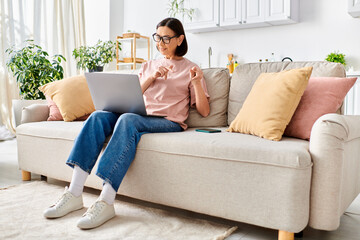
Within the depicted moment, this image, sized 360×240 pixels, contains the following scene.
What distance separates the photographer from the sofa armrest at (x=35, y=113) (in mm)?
2650

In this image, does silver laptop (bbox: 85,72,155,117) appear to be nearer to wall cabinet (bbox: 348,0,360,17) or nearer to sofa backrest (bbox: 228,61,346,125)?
sofa backrest (bbox: 228,61,346,125)

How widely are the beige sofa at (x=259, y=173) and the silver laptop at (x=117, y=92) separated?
8.2 inches

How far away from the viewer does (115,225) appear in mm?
1706

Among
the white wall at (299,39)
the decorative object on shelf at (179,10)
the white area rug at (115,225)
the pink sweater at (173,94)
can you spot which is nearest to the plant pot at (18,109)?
the white area rug at (115,225)

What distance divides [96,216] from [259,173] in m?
0.78

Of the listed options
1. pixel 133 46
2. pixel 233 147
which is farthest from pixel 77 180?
pixel 133 46

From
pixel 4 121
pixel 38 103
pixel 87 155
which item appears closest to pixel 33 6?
pixel 4 121

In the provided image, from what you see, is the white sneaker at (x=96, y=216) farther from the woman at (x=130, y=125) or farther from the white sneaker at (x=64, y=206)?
the white sneaker at (x=64, y=206)

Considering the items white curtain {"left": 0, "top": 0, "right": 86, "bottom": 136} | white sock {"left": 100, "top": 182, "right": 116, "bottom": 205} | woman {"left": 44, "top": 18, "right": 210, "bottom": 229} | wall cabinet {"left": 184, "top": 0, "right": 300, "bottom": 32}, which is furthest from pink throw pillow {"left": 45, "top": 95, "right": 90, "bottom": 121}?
white curtain {"left": 0, "top": 0, "right": 86, "bottom": 136}

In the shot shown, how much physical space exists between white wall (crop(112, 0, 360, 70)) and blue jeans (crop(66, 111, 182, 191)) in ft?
8.99

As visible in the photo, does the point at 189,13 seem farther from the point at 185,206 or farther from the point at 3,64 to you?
the point at 185,206

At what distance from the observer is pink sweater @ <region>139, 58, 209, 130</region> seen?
6.86ft

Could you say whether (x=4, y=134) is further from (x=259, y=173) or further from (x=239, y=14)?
(x=259, y=173)

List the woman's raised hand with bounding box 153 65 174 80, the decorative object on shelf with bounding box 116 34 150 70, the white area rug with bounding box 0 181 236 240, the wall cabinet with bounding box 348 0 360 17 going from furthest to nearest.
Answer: the decorative object on shelf with bounding box 116 34 150 70 → the wall cabinet with bounding box 348 0 360 17 → the woman's raised hand with bounding box 153 65 174 80 → the white area rug with bounding box 0 181 236 240
